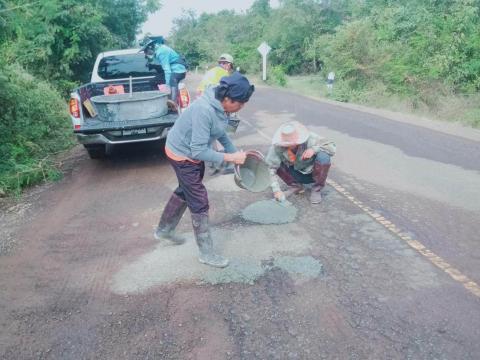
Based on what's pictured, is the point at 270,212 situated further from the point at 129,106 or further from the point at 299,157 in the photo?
the point at 129,106

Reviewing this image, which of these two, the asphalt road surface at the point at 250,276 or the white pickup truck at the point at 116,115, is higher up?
the white pickup truck at the point at 116,115

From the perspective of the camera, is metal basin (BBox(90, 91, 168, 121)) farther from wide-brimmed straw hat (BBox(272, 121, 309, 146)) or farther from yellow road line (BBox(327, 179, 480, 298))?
yellow road line (BBox(327, 179, 480, 298))

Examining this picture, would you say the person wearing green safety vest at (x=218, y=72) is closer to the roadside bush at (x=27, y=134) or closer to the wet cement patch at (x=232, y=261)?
the roadside bush at (x=27, y=134)

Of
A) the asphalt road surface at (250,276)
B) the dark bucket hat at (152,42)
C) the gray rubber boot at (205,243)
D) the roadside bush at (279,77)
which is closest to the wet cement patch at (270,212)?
the asphalt road surface at (250,276)

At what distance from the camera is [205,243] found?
12.3 feet

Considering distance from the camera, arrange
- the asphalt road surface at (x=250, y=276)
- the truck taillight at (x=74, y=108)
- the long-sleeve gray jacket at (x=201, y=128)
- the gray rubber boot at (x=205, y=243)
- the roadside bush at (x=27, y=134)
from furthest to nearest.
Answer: the roadside bush at (x=27, y=134)
the truck taillight at (x=74, y=108)
the gray rubber boot at (x=205, y=243)
the long-sleeve gray jacket at (x=201, y=128)
the asphalt road surface at (x=250, y=276)

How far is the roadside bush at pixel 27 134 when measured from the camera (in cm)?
654

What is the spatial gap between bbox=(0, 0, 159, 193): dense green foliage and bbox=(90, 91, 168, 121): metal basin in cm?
136

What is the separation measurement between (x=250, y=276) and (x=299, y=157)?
1962 mm

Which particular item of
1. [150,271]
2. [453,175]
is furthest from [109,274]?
[453,175]

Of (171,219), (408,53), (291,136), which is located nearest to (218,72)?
(291,136)

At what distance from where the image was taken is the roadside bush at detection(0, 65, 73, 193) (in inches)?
258

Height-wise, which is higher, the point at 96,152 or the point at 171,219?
the point at 171,219

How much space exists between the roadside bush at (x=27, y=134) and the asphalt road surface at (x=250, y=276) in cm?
52
